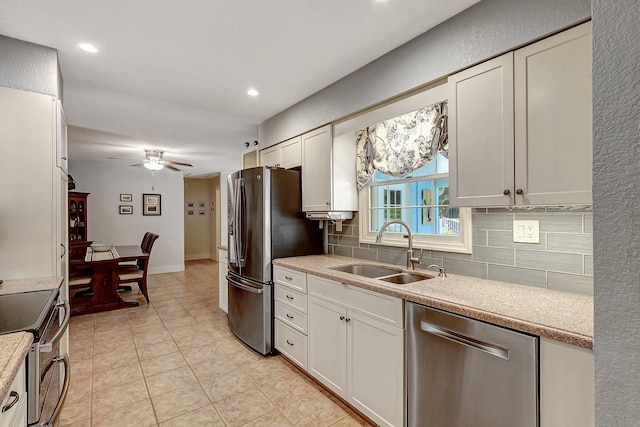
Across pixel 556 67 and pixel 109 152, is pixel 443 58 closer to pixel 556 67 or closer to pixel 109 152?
pixel 556 67

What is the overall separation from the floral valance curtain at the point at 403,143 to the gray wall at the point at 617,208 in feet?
4.61

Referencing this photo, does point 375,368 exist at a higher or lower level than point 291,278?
lower

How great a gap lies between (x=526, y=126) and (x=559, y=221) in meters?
0.53

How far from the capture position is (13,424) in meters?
1.00

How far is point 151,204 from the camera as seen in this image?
22.3ft

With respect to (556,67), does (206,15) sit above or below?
above

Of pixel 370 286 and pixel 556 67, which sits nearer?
pixel 556 67

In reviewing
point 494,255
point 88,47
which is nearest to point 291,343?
point 494,255

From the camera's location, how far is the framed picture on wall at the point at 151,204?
6707 mm

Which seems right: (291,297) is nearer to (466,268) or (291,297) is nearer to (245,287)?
(245,287)

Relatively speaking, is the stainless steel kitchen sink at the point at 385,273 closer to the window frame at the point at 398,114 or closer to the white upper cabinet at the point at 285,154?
the window frame at the point at 398,114

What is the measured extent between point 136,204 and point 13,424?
6.37m

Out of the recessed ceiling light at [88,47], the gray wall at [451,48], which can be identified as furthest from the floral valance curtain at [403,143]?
the recessed ceiling light at [88,47]

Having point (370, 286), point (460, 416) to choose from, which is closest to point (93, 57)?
point (370, 286)
